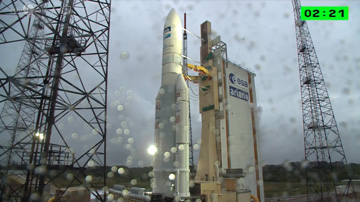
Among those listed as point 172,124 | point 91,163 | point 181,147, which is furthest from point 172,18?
point 91,163

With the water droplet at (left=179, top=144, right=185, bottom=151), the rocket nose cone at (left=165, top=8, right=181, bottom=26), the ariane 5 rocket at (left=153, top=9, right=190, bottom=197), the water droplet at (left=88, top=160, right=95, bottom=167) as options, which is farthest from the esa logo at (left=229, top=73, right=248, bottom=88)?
the water droplet at (left=88, top=160, right=95, bottom=167)

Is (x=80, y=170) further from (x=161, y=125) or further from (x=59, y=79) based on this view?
(x=161, y=125)

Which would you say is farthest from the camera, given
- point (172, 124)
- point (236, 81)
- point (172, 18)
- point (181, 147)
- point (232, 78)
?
point (236, 81)

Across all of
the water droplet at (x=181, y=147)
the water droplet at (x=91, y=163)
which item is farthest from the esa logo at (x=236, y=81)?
the water droplet at (x=91, y=163)

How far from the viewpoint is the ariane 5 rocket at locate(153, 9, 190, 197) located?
14.8m

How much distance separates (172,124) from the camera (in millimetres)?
16219

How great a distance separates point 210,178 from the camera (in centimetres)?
1845

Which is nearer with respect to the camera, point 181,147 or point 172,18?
point 181,147

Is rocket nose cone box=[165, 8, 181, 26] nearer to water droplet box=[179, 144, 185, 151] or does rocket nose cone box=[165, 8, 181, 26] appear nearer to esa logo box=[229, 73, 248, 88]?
esa logo box=[229, 73, 248, 88]

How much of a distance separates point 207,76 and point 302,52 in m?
19.8

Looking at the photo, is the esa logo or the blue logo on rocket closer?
the blue logo on rocket

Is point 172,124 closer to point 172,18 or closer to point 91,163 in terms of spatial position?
point 91,163

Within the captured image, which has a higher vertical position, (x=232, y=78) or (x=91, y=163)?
(x=232, y=78)

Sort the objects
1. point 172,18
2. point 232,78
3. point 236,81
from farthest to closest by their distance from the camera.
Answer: point 236,81, point 232,78, point 172,18
